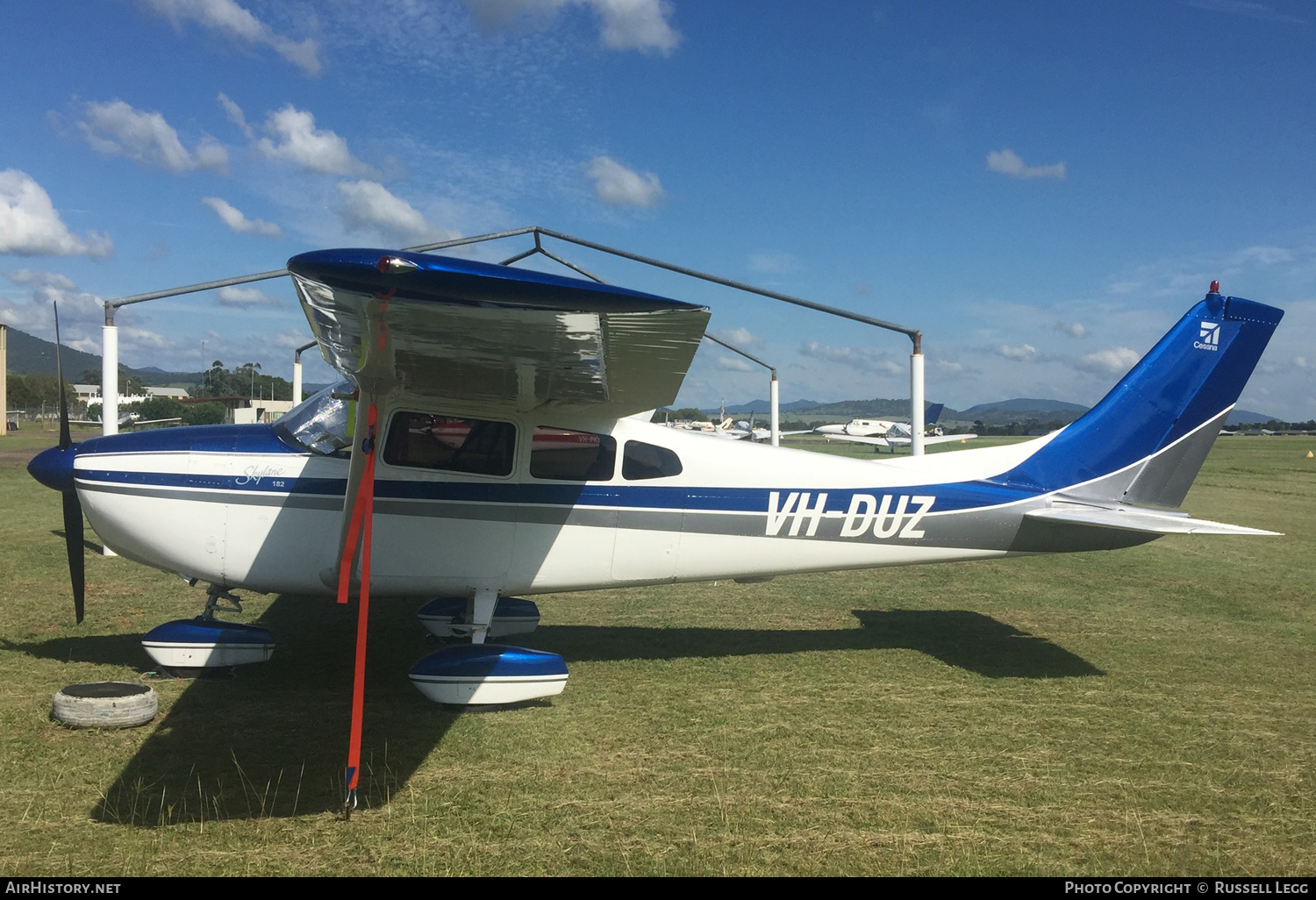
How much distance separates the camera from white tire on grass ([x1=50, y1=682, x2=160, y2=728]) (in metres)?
4.43

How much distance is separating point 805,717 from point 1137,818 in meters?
1.82

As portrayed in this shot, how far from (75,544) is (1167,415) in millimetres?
8445

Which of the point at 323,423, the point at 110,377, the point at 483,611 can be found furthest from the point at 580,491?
the point at 110,377

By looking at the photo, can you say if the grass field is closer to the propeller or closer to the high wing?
the propeller

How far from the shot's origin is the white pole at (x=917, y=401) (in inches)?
365

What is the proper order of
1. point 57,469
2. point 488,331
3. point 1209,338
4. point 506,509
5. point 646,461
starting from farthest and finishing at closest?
point 1209,338 < point 646,461 < point 506,509 < point 57,469 < point 488,331

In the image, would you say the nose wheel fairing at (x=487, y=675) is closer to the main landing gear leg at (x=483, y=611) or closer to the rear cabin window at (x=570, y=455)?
the main landing gear leg at (x=483, y=611)

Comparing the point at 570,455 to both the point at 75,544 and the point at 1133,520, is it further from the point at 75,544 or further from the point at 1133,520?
the point at 1133,520

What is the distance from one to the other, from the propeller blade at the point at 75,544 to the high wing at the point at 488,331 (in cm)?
250

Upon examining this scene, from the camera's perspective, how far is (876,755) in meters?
4.35

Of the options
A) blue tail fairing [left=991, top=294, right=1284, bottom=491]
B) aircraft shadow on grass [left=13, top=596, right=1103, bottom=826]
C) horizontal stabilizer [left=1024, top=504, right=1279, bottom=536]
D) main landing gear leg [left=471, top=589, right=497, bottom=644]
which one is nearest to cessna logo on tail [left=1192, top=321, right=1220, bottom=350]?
blue tail fairing [left=991, top=294, right=1284, bottom=491]

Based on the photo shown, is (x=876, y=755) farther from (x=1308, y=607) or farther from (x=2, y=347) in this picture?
(x=2, y=347)

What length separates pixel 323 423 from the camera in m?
5.40

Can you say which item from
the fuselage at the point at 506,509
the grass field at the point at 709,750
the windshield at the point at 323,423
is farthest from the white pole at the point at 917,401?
the windshield at the point at 323,423
